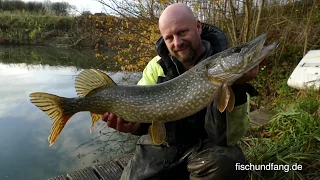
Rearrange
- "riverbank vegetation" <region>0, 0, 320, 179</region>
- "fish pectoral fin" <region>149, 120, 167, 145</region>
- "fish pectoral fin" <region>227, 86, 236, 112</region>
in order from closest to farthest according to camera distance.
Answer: "fish pectoral fin" <region>227, 86, 236, 112</region> < "fish pectoral fin" <region>149, 120, 167, 145</region> < "riverbank vegetation" <region>0, 0, 320, 179</region>

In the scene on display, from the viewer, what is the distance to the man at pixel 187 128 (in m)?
1.71

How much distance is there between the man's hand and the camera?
1777mm

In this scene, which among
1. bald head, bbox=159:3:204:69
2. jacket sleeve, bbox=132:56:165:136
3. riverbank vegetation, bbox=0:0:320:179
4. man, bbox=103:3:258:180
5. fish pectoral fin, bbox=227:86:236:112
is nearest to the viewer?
fish pectoral fin, bbox=227:86:236:112

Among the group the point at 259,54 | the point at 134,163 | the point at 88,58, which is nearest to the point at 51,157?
the point at 134,163

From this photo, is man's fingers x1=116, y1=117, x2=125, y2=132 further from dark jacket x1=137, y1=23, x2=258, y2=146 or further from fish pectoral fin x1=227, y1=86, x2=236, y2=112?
fish pectoral fin x1=227, y1=86, x2=236, y2=112

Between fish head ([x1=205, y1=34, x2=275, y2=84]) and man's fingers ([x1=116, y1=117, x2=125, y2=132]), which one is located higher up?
fish head ([x1=205, y1=34, x2=275, y2=84])

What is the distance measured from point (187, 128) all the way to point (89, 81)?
2.54 feet

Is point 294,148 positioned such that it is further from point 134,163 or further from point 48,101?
point 48,101

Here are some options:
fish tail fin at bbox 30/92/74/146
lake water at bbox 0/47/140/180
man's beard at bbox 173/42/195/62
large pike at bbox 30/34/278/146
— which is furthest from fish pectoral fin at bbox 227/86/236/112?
lake water at bbox 0/47/140/180

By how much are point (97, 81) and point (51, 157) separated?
2730 mm

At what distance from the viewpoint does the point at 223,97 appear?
4.69 ft

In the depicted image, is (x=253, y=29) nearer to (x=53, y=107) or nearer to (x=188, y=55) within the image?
(x=188, y=55)

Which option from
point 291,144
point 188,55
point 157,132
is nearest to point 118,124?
point 157,132

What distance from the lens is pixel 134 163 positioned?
205cm
